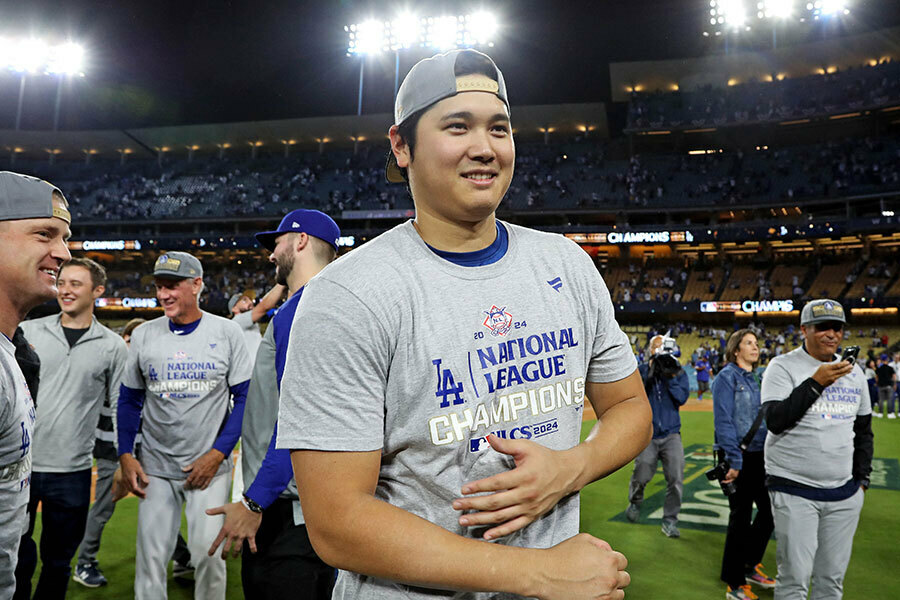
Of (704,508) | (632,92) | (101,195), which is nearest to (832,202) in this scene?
(632,92)

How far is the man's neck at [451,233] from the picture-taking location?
1.57m

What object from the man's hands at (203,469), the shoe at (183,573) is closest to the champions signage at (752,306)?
the shoe at (183,573)

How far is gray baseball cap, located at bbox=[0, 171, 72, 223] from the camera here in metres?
2.37

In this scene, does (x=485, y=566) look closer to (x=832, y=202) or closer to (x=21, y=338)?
(x=21, y=338)

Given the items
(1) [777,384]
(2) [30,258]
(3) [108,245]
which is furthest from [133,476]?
(3) [108,245]

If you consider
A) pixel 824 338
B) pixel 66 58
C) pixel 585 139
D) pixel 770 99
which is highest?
pixel 770 99

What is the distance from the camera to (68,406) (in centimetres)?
443

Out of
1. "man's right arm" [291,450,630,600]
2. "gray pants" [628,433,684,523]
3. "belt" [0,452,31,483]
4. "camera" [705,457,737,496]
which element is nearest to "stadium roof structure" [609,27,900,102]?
"gray pants" [628,433,684,523]

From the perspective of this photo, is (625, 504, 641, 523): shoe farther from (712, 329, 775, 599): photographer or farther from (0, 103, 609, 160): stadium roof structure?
(0, 103, 609, 160): stadium roof structure

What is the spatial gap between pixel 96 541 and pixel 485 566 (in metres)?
5.61

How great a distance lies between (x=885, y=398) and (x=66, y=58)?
48879mm

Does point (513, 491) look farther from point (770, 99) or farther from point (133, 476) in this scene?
point (770, 99)

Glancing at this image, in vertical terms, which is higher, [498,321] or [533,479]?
[498,321]

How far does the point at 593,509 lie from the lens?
788 cm
